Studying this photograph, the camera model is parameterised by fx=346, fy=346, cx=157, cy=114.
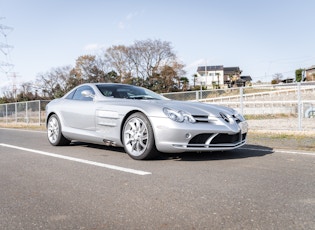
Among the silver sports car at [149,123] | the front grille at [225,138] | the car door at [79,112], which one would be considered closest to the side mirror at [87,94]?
the silver sports car at [149,123]

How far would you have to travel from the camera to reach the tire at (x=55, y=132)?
23.0 ft

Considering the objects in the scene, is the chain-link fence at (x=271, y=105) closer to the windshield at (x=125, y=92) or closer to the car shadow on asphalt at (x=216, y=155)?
the car shadow on asphalt at (x=216, y=155)

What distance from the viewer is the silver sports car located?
15.8 ft

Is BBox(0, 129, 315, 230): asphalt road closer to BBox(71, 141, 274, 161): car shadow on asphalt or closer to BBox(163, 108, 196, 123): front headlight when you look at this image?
BBox(71, 141, 274, 161): car shadow on asphalt

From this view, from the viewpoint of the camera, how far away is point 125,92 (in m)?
6.27

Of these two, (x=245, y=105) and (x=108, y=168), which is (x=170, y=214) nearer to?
(x=108, y=168)

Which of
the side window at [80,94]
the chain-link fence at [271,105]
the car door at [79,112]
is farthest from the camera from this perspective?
the chain-link fence at [271,105]

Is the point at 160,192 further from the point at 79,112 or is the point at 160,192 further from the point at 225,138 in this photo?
the point at 79,112

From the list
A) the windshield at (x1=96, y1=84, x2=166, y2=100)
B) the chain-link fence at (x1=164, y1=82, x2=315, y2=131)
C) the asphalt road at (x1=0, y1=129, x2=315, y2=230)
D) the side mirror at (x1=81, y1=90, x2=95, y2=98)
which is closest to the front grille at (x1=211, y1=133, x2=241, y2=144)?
the asphalt road at (x1=0, y1=129, x2=315, y2=230)

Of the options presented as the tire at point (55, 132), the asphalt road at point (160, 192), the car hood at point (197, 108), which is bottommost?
the asphalt road at point (160, 192)

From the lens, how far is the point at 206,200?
2971 mm

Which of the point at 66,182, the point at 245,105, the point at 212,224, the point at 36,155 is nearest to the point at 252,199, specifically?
the point at 212,224

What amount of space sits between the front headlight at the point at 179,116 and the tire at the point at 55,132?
2.96 meters

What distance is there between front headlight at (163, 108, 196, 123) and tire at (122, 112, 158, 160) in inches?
13.5
